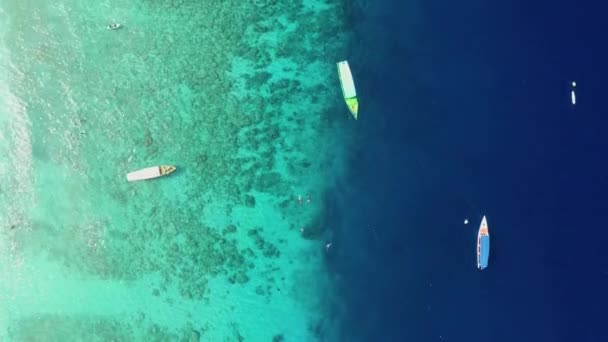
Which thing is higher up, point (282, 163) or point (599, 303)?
point (282, 163)

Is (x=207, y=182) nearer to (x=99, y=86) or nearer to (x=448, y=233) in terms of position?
(x=99, y=86)

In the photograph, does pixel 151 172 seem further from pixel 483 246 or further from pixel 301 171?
pixel 483 246

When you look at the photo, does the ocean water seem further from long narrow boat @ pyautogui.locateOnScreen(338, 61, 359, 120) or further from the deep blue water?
long narrow boat @ pyautogui.locateOnScreen(338, 61, 359, 120)

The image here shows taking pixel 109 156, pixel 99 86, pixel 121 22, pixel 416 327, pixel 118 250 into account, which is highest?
pixel 121 22

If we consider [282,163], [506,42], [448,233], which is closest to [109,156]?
[282,163]

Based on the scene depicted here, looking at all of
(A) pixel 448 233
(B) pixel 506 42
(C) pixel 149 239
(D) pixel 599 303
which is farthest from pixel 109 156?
(D) pixel 599 303

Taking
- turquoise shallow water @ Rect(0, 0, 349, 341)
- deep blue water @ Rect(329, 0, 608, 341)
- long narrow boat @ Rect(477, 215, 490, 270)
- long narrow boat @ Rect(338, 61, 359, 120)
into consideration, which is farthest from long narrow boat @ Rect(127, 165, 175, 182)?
long narrow boat @ Rect(477, 215, 490, 270)
